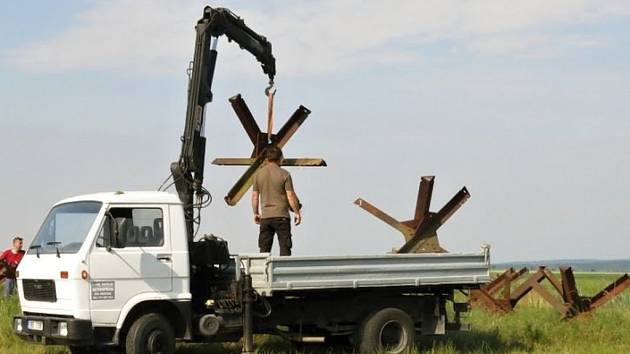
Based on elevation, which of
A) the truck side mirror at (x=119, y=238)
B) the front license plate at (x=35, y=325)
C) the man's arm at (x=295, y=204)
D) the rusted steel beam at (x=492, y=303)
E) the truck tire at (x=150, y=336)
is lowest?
the rusted steel beam at (x=492, y=303)

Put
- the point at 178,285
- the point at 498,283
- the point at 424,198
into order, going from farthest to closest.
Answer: the point at 498,283 < the point at 424,198 < the point at 178,285

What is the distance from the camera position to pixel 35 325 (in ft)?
39.5

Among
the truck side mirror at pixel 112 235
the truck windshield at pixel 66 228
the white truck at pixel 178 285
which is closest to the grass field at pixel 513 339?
the white truck at pixel 178 285

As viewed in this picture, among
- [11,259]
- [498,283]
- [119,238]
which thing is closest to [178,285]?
[119,238]

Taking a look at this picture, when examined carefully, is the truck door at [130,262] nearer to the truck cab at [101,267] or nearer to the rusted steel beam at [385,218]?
the truck cab at [101,267]

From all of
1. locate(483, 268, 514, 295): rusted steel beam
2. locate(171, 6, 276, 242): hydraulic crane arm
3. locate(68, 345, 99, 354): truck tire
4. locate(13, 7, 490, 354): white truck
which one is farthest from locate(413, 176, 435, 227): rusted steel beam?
locate(483, 268, 514, 295): rusted steel beam

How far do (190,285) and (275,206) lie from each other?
5.13 ft

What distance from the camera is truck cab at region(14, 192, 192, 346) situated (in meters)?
11.7

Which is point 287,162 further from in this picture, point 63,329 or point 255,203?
point 63,329

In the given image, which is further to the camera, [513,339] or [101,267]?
[513,339]

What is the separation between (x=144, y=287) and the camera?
12078mm

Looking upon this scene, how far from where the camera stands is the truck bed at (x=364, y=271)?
1246cm

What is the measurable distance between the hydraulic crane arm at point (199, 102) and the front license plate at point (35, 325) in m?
2.46

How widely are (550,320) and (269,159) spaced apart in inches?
286
